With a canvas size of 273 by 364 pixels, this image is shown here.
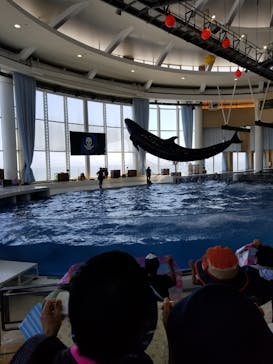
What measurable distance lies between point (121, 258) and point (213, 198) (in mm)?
10697

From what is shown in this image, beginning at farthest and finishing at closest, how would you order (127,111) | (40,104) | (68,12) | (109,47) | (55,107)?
(127,111)
(55,107)
(40,104)
(109,47)
(68,12)

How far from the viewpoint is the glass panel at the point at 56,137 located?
16.0 meters

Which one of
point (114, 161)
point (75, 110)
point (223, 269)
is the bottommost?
point (223, 269)

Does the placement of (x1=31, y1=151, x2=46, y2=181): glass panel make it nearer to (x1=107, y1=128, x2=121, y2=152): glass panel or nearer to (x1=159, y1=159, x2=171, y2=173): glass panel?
(x1=107, y1=128, x2=121, y2=152): glass panel

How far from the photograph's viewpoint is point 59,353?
71 cm

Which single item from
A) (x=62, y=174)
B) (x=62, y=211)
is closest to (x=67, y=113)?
(x=62, y=174)

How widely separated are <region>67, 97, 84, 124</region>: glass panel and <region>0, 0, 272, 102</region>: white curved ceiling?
4.83 feet

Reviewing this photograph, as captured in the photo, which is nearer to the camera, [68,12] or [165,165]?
[68,12]

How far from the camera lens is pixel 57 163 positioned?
16438 mm

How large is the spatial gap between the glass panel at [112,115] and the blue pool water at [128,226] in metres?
8.41

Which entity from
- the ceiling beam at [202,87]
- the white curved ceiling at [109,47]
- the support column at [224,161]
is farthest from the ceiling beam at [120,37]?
the support column at [224,161]

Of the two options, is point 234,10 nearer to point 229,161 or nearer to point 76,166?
point 76,166

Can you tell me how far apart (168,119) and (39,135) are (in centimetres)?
951

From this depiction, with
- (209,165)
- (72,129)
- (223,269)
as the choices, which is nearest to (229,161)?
(209,165)
